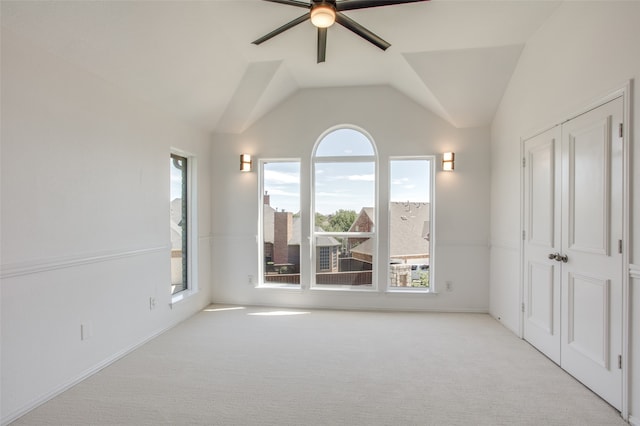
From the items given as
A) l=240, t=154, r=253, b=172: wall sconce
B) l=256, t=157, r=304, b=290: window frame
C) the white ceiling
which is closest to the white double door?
the white ceiling

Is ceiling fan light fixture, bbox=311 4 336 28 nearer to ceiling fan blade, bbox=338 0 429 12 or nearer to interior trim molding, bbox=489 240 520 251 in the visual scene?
ceiling fan blade, bbox=338 0 429 12

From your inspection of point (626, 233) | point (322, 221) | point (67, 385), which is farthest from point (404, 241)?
point (67, 385)

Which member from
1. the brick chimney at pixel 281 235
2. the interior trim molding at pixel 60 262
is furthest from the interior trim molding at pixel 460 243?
the interior trim molding at pixel 60 262

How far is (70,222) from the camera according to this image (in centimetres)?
236

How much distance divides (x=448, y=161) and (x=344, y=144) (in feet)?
4.60

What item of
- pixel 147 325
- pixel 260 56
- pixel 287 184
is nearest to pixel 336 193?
pixel 287 184

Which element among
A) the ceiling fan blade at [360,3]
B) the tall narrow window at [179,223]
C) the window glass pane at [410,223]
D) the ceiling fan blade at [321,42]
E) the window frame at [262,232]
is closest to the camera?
the ceiling fan blade at [360,3]

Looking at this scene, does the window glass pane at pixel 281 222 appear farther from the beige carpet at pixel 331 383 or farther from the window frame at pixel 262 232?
the beige carpet at pixel 331 383

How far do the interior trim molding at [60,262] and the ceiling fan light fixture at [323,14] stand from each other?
2530mm

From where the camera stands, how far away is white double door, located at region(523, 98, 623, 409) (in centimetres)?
211

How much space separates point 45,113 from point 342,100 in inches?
125

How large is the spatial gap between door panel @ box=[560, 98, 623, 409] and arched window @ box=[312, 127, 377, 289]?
7.09ft

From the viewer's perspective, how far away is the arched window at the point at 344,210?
4.32 metres

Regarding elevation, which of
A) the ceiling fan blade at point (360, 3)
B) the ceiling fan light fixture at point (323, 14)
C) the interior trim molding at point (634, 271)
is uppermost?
the ceiling fan blade at point (360, 3)
